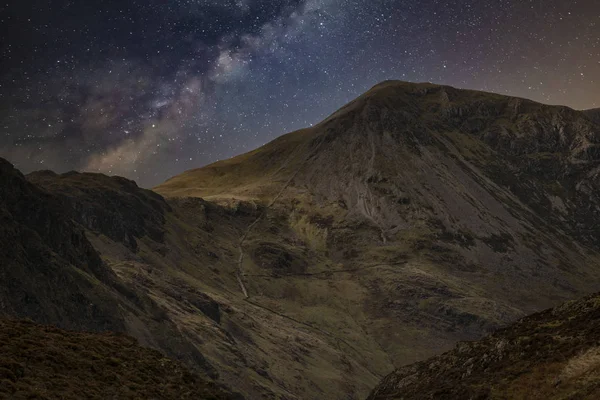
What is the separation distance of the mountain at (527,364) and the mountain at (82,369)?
10.9 metres

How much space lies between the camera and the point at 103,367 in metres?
26.0

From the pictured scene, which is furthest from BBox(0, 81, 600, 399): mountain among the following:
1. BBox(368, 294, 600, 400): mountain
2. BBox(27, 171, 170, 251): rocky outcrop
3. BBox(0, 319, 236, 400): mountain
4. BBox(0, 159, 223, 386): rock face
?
BBox(368, 294, 600, 400): mountain

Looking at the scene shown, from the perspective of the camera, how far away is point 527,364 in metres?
24.1

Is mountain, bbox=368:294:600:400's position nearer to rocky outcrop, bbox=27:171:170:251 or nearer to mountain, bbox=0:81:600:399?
mountain, bbox=0:81:600:399

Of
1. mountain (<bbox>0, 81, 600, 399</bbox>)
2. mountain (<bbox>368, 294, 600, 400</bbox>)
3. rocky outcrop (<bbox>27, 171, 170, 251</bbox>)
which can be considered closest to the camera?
mountain (<bbox>368, 294, 600, 400</bbox>)

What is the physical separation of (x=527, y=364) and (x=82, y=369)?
61.8 feet

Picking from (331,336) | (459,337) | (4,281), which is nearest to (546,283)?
(459,337)

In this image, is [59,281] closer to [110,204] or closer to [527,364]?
[527,364]

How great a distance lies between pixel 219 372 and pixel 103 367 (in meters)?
60.6

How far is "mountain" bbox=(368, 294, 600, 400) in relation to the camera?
21.4 metres

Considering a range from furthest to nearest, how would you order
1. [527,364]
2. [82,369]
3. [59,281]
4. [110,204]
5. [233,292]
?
[110,204], [233,292], [59,281], [82,369], [527,364]

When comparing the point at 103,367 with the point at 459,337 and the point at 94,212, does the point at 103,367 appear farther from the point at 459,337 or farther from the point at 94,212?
the point at 459,337

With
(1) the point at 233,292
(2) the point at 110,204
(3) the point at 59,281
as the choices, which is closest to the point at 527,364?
(3) the point at 59,281

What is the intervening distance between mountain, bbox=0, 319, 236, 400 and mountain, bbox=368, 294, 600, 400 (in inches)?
431
